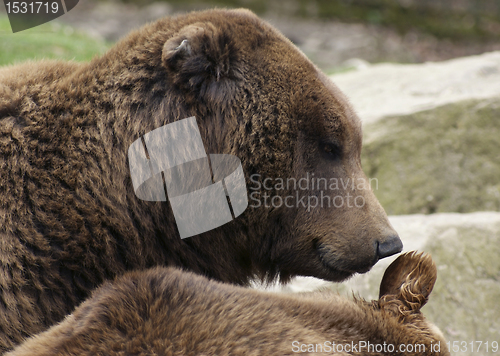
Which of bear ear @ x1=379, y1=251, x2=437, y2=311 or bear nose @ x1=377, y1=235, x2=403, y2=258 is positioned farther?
bear nose @ x1=377, y1=235, x2=403, y2=258

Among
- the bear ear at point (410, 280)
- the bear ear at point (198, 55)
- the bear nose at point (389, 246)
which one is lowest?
the bear nose at point (389, 246)

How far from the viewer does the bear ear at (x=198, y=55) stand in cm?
271

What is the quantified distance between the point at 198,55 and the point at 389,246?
1455 millimetres

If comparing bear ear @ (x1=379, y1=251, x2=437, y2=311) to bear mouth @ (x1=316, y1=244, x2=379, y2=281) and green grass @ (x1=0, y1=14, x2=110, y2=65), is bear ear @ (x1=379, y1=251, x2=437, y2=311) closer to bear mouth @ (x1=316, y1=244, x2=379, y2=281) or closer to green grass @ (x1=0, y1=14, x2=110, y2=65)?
bear mouth @ (x1=316, y1=244, x2=379, y2=281)

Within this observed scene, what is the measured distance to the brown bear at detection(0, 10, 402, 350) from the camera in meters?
2.52

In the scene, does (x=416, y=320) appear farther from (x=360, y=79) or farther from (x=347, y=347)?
(x=360, y=79)

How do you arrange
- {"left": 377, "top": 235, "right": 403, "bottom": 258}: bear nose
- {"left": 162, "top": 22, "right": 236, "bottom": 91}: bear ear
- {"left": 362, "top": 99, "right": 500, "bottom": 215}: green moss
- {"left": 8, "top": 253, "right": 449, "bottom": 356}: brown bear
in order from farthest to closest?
1. {"left": 362, "top": 99, "right": 500, "bottom": 215}: green moss
2. {"left": 377, "top": 235, "right": 403, "bottom": 258}: bear nose
3. {"left": 162, "top": 22, "right": 236, "bottom": 91}: bear ear
4. {"left": 8, "top": 253, "right": 449, "bottom": 356}: brown bear

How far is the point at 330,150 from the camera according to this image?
3.03 meters

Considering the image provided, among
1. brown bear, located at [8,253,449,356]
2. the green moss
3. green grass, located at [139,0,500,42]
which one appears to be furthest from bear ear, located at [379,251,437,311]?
green grass, located at [139,0,500,42]

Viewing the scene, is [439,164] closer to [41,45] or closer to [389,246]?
[389,246]

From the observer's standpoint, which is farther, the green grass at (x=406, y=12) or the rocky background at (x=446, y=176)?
the green grass at (x=406, y=12)

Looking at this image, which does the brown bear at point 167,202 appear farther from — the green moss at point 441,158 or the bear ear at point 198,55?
the green moss at point 441,158

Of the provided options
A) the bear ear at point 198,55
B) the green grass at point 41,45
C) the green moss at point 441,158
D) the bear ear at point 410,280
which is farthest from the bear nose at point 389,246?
the green grass at point 41,45

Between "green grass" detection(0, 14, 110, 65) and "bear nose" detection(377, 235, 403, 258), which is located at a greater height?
"green grass" detection(0, 14, 110, 65)
